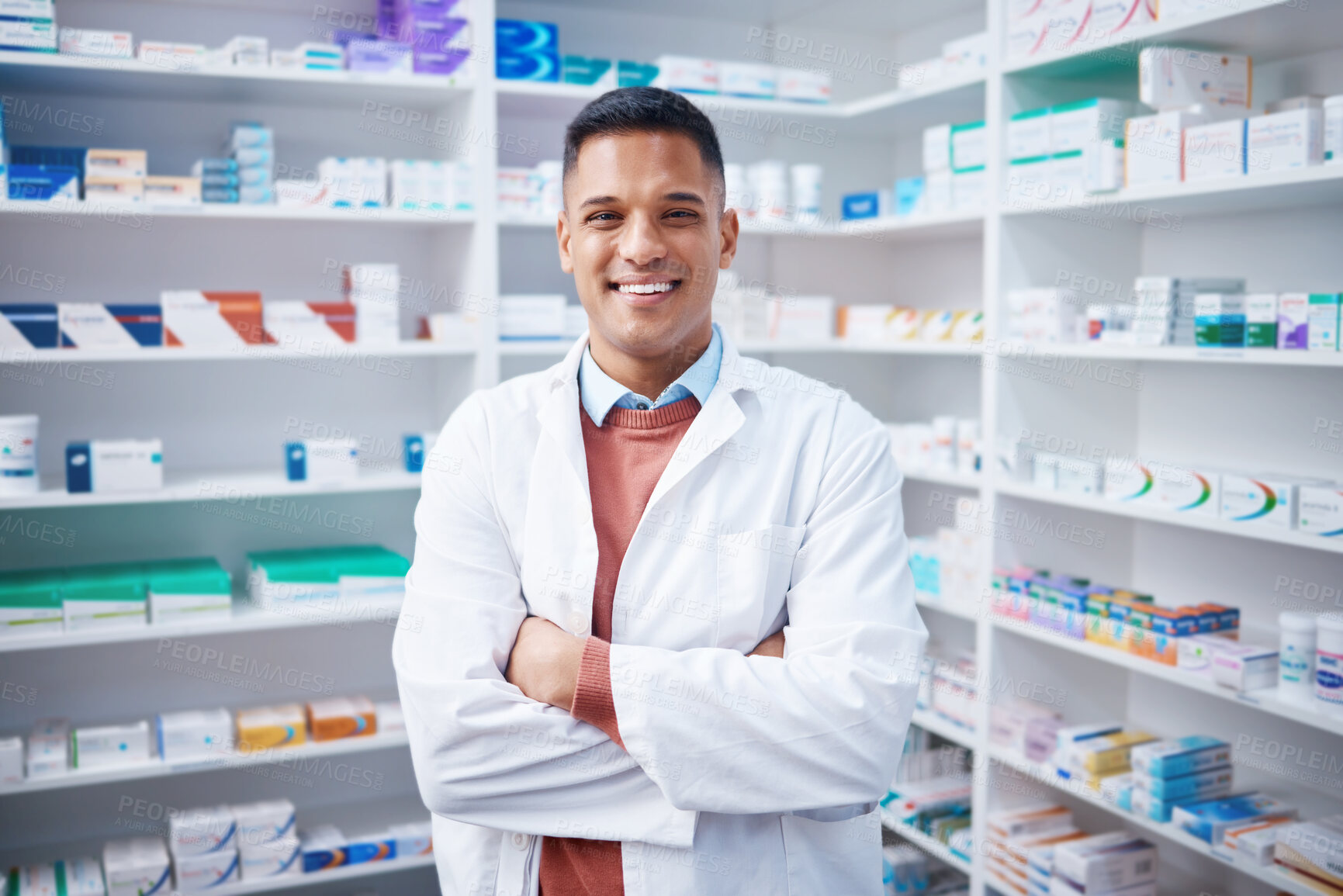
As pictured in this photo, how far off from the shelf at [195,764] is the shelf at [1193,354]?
2142mm

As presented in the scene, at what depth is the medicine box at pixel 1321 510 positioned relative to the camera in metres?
2.27

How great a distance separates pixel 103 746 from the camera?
296 centimetres

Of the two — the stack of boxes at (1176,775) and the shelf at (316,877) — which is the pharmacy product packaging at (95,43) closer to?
A: the shelf at (316,877)

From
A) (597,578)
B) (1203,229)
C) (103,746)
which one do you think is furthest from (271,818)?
(1203,229)

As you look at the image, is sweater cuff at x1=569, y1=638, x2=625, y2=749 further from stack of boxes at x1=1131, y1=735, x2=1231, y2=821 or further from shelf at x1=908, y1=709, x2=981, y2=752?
shelf at x1=908, y1=709, x2=981, y2=752

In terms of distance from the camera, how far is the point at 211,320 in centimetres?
300

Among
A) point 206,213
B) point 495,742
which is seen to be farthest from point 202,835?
point 495,742

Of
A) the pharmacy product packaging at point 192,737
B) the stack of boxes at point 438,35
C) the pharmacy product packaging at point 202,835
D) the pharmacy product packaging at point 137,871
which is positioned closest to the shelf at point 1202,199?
the stack of boxes at point 438,35

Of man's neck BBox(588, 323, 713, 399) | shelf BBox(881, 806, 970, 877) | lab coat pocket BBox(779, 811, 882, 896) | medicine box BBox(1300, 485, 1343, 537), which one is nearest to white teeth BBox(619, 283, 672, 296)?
man's neck BBox(588, 323, 713, 399)

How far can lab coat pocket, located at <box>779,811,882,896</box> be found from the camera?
1618 millimetres

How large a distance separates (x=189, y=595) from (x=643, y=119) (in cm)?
204

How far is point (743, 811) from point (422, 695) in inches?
19.9

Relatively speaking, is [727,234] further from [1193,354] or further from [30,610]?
[30,610]

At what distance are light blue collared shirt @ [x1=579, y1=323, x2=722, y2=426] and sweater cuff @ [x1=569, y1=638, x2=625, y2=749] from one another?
1.36 feet
